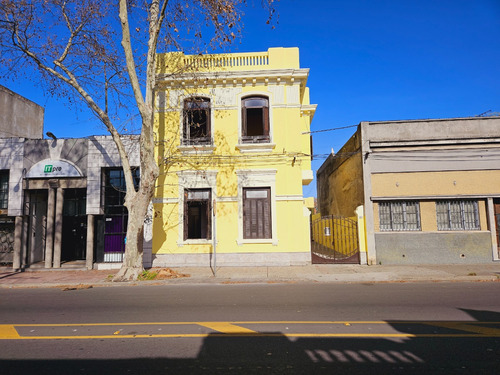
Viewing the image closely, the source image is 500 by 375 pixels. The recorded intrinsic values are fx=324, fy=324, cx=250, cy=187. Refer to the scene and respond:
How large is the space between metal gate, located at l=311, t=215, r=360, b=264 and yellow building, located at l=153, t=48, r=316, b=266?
1166mm

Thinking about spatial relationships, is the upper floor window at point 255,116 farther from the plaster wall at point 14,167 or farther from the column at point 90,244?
the plaster wall at point 14,167

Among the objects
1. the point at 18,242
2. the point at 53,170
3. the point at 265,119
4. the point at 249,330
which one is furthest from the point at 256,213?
the point at 18,242

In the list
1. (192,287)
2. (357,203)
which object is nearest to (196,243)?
(192,287)

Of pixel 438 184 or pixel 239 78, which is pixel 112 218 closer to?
pixel 239 78

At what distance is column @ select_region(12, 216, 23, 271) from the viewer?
1348 cm

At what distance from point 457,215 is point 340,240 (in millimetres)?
4745

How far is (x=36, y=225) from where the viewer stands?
14.4 meters

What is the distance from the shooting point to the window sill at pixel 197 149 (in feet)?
44.7

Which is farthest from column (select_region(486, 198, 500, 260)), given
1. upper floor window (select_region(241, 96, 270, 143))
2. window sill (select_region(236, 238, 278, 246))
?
upper floor window (select_region(241, 96, 270, 143))

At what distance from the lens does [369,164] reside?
13.6 metres

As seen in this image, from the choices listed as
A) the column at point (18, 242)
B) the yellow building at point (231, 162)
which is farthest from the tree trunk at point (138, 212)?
the column at point (18, 242)

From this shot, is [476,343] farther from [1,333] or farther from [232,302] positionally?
[1,333]

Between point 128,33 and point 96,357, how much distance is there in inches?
397

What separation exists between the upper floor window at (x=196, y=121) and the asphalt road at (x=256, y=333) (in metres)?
7.38
